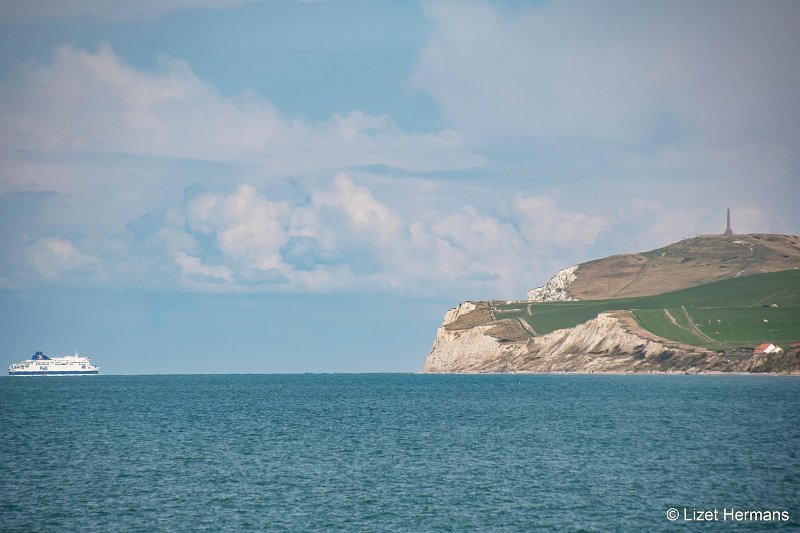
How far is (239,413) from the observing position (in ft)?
399

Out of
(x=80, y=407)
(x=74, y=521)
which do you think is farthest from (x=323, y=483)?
(x=80, y=407)

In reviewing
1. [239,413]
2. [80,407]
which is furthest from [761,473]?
[80,407]

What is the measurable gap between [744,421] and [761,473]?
35.8 meters

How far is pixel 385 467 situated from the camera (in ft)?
219

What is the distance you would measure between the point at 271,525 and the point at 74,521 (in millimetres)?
10726

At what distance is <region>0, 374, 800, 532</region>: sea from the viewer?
49.4 metres

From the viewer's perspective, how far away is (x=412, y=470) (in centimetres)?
6531

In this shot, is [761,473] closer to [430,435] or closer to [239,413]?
[430,435]

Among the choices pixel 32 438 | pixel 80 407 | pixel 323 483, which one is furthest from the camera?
pixel 80 407

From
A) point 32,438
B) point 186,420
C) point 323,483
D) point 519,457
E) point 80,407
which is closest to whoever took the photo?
point 323,483

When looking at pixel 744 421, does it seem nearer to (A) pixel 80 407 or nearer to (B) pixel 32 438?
(B) pixel 32 438

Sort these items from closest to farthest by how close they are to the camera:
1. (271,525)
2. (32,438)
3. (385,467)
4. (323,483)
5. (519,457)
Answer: (271,525)
(323,483)
(385,467)
(519,457)
(32,438)

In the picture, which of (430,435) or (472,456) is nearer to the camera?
(472,456)

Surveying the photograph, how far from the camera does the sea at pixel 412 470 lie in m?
49.4
